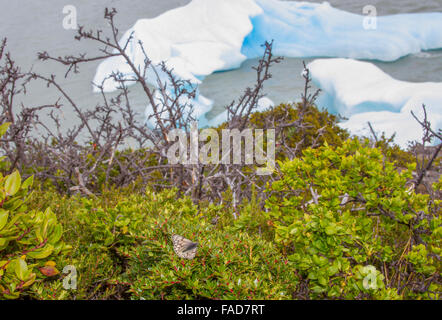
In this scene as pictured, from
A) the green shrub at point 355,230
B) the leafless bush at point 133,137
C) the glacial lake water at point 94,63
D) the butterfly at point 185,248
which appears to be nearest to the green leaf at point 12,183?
the butterfly at point 185,248

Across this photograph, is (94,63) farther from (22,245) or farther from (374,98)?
(22,245)

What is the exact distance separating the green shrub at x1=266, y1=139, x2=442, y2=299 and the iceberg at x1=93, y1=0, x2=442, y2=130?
11.6 meters

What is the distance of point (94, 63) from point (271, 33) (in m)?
7.91

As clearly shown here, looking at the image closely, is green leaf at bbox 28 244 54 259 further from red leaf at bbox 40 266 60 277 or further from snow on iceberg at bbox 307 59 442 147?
snow on iceberg at bbox 307 59 442 147

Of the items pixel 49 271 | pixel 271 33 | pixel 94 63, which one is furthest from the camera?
pixel 94 63

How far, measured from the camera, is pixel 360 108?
10.4 m

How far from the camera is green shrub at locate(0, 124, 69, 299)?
3.56 ft

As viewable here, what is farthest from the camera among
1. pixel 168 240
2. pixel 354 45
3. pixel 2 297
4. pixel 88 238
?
pixel 354 45

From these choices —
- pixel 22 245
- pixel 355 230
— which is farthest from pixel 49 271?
pixel 355 230

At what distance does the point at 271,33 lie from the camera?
1362cm

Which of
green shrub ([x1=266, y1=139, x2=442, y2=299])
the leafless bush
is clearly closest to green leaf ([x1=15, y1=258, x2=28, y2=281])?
green shrub ([x1=266, y1=139, x2=442, y2=299])
